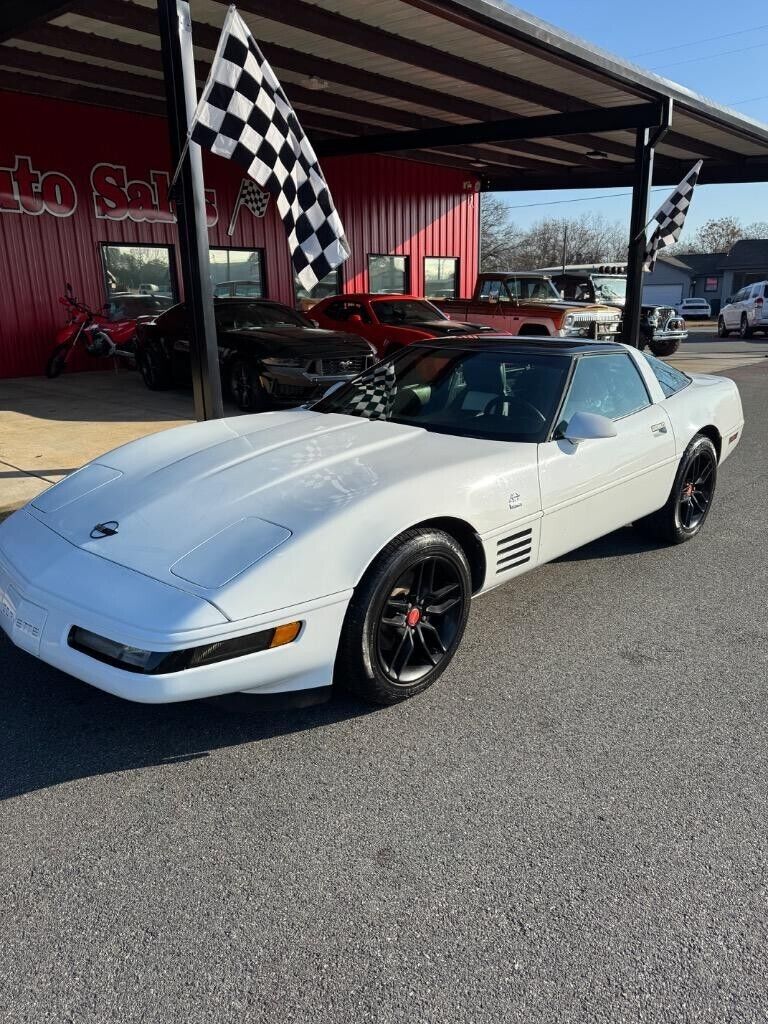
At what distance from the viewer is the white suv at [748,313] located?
2173 centimetres

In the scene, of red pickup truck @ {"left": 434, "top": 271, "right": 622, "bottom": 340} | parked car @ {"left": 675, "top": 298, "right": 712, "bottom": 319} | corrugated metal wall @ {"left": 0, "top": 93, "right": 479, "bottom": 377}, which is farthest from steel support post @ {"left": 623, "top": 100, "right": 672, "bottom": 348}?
parked car @ {"left": 675, "top": 298, "right": 712, "bottom": 319}

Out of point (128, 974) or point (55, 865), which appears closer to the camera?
point (128, 974)

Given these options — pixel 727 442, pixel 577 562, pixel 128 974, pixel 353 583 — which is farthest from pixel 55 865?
pixel 727 442

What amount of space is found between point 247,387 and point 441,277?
1200 cm

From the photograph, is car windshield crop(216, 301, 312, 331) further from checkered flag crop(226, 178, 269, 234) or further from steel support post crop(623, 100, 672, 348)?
steel support post crop(623, 100, 672, 348)

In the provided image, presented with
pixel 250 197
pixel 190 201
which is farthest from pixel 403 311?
pixel 190 201

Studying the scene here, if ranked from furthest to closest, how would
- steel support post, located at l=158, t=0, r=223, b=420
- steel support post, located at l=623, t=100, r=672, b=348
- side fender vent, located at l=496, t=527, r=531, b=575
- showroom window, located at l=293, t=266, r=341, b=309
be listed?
showroom window, located at l=293, t=266, r=341, b=309, steel support post, located at l=623, t=100, r=672, b=348, steel support post, located at l=158, t=0, r=223, b=420, side fender vent, located at l=496, t=527, r=531, b=575

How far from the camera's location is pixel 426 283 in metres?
19.2

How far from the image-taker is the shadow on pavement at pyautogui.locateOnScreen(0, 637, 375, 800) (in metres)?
2.54

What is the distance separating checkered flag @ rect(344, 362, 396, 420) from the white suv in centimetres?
2089

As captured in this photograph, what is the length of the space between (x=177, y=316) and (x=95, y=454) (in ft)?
13.9

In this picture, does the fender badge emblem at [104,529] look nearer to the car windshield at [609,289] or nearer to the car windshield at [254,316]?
the car windshield at [254,316]

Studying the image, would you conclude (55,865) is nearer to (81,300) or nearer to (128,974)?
(128,974)

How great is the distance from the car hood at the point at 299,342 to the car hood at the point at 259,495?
198 inches
